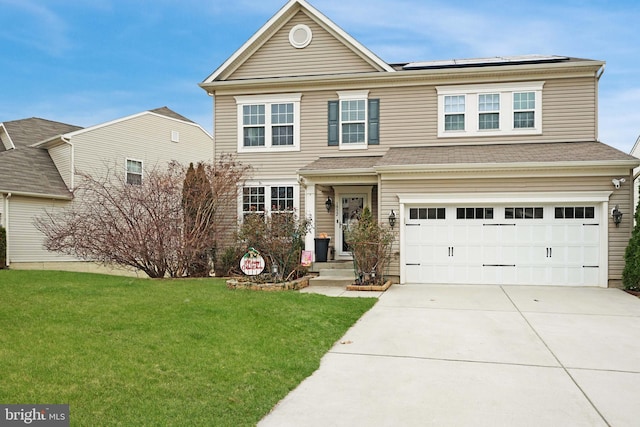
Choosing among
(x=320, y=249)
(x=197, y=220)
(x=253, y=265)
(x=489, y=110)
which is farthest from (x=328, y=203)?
(x=489, y=110)

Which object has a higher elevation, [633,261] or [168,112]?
[168,112]

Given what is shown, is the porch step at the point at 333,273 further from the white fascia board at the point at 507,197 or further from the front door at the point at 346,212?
the white fascia board at the point at 507,197

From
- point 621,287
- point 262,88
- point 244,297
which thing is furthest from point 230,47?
point 621,287

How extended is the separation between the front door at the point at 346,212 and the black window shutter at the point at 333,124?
1.76 m

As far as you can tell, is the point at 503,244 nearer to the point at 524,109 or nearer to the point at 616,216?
the point at 616,216

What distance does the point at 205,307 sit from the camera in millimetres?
7836

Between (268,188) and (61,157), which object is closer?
(268,188)

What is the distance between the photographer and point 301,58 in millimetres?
15945

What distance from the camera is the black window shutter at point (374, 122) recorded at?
15.4m

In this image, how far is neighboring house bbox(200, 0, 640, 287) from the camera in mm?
12383

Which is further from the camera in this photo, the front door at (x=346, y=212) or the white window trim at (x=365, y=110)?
the front door at (x=346, y=212)

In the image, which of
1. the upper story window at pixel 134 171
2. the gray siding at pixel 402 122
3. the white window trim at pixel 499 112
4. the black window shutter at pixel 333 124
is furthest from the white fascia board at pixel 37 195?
the white window trim at pixel 499 112

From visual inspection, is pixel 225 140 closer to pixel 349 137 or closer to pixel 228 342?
pixel 349 137

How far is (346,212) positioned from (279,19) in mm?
6709
